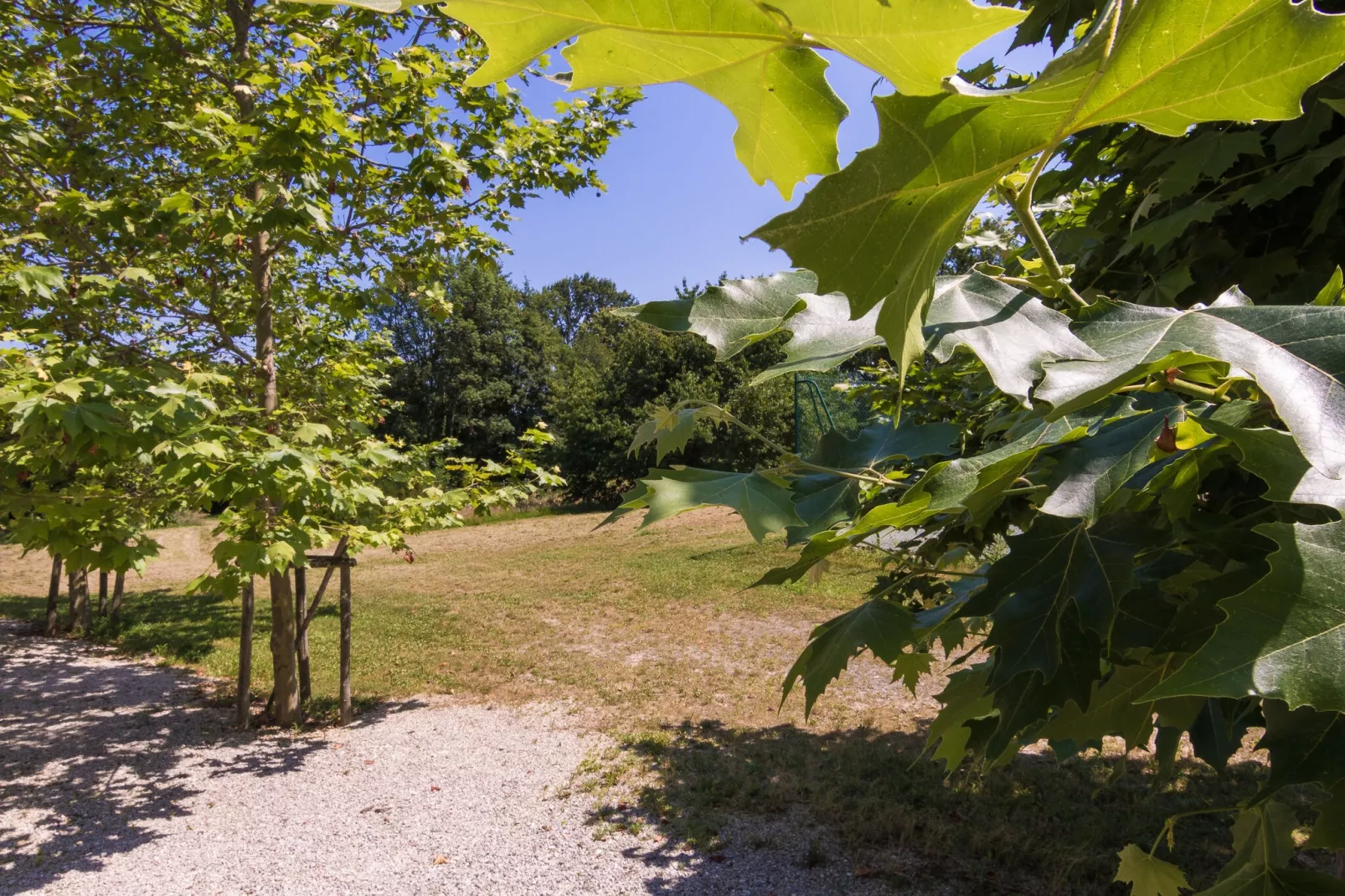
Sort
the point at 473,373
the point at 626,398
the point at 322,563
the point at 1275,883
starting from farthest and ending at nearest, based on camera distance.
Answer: the point at 473,373 → the point at 626,398 → the point at 322,563 → the point at 1275,883

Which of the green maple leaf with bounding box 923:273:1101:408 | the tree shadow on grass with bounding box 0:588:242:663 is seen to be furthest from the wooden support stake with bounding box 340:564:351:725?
the green maple leaf with bounding box 923:273:1101:408

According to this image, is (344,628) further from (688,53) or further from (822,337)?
(688,53)

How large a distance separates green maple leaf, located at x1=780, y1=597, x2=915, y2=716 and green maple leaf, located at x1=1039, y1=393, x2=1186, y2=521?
1.57 feet

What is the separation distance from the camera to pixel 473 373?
3191cm

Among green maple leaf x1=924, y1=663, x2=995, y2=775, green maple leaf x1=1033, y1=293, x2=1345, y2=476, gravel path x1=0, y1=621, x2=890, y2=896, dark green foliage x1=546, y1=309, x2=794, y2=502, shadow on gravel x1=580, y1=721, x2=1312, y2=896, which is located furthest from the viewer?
dark green foliage x1=546, y1=309, x2=794, y2=502

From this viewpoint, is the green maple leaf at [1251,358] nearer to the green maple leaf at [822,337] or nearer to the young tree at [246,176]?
the green maple leaf at [822,337]

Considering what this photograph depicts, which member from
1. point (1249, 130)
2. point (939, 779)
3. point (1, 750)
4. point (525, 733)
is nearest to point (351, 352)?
point (525, 733)

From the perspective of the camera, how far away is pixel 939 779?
491 cm

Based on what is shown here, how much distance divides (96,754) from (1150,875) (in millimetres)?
7338

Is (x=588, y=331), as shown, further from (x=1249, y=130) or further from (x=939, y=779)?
(x=1249, y=130)

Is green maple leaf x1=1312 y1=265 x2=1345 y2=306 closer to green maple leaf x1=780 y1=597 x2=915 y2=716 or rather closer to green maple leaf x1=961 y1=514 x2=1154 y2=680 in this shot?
green maple leaf x1=961 y1=514 x2=1154 y2=680

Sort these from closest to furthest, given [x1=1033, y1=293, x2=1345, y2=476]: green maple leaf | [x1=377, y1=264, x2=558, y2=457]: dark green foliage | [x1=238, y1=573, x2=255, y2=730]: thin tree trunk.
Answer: [x1=1033, y1=293, x2=1345, y2=476]: green maple leaf < [x1=238, y1=573, x2=255, y2=730]: thin tree trunk < [x1=377, y1=264, x2=558, y2=457]: dark green foliage

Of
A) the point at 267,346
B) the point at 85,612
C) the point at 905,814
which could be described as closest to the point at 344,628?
the point at 267,346

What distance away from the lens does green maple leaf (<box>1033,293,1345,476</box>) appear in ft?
1.55
